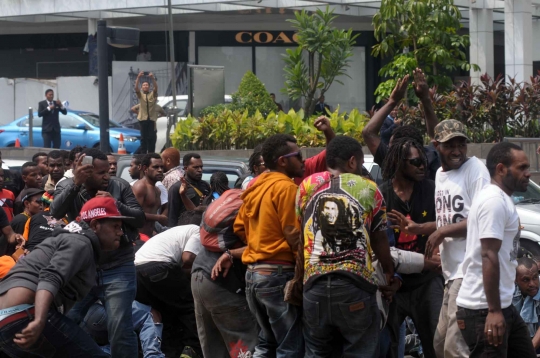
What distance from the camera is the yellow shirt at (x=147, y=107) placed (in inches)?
788

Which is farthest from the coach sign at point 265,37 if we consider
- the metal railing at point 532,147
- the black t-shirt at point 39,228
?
the black t-shirt at point 39,228

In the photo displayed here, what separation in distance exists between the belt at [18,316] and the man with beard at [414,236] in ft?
8.37

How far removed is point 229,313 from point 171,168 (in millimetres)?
4956

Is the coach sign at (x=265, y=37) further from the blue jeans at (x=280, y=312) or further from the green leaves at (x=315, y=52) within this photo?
the blue jeans at (x=280, y=312)

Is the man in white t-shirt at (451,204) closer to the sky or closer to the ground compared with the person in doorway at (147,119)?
closer to the ground

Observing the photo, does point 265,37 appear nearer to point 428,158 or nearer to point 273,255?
point 428,158

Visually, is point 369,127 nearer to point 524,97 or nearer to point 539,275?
point 539,275

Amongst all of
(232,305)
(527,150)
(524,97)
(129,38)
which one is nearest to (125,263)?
(232,305)

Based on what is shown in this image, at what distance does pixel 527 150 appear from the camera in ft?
45.3

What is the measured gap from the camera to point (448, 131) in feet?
20.6

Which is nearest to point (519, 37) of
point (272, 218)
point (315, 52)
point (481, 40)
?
point (481, 40)

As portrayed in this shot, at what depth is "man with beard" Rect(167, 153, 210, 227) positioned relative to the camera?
10273 mm

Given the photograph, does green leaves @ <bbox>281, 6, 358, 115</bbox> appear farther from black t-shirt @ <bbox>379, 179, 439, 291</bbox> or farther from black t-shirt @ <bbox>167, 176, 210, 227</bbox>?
black t-shirt @ <bbox>379, 179, 439, 291</bbox>

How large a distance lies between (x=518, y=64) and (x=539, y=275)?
51.6ft
